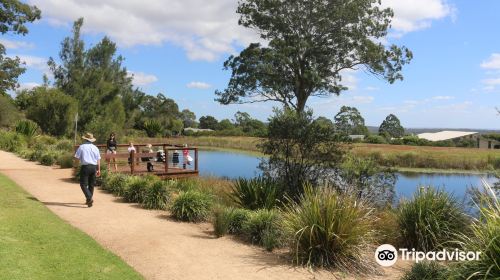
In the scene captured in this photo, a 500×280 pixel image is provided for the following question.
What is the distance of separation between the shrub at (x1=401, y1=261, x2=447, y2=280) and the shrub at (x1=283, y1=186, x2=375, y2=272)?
857mm

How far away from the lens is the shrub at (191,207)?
10.5 meters

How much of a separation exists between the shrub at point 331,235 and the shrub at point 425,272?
857mm

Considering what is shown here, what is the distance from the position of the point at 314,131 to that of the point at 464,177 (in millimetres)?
20832

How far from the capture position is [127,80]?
56344 mm

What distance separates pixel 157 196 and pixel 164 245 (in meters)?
4.06

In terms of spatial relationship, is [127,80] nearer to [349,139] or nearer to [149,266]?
[349,139]

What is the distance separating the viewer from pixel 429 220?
8609 mm

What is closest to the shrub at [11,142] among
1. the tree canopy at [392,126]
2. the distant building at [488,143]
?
the distant building at [488,143]

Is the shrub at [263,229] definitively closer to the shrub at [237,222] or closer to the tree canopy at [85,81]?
the shrub at [237,222]

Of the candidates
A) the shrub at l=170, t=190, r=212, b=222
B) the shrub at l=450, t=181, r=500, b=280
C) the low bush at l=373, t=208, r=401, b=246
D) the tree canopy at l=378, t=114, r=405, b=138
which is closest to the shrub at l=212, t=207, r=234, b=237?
the shrub at l=170, t=190, r=212, b=222

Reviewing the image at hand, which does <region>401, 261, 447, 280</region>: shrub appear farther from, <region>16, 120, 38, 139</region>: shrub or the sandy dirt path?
<region>16, 120, 38, 139</region>: shrub

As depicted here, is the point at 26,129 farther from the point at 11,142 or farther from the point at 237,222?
the point at 237,222

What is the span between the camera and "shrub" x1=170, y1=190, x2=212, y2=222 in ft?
34.5

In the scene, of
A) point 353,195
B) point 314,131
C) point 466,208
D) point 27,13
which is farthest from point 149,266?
point 27,13
